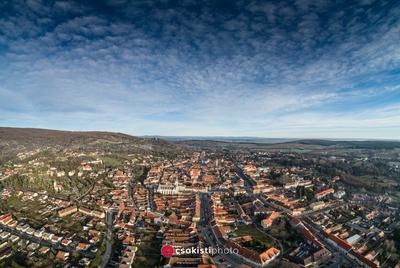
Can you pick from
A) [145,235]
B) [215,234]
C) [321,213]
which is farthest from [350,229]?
[145,235]

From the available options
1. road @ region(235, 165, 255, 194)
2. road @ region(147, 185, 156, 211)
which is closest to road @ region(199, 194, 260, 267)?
road @ region(147, 185, 156, 211)

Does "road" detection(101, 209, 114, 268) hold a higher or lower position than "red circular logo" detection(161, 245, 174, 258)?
lower

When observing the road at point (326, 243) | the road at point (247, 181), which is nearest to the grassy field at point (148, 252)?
the road at point (326, 243)

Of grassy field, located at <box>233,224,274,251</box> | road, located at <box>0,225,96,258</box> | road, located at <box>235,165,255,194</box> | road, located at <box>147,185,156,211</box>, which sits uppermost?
road, located at <box>235,165,255,194</box>

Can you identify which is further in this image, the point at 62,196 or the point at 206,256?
the point at 62,196

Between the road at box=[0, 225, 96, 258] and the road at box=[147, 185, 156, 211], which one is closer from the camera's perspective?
the road at box=[0, 225, 96, 258]

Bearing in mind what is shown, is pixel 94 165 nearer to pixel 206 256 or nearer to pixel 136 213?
pixel 136 213

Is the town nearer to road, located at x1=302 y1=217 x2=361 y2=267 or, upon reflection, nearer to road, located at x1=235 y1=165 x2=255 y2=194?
road, located at x1=302 y1=217 x2=361 y2=267

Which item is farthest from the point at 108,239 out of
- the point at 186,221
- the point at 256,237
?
the point at 256,237
